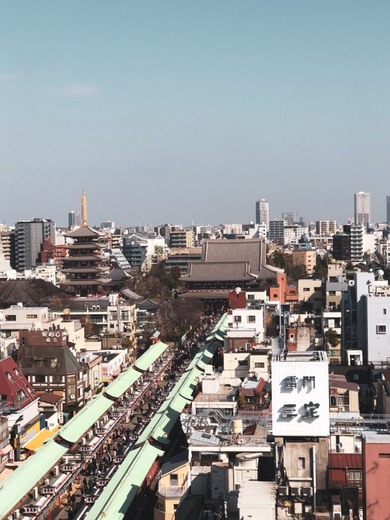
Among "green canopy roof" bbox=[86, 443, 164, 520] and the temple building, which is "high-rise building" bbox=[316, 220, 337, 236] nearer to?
the temple building

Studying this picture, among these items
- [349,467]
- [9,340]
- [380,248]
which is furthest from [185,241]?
[349,467]

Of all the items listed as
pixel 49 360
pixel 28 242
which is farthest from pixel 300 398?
pixel 28 242

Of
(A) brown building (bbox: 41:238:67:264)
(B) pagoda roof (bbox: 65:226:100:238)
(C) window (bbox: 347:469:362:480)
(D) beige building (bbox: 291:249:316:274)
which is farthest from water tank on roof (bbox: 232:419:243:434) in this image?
(A) brown building (bbox: 41:238:67:264)

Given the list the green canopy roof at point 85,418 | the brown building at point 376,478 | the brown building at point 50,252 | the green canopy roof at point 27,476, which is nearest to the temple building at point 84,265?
the brown building at point 50,252

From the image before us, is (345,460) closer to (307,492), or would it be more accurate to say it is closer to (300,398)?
(307,492)

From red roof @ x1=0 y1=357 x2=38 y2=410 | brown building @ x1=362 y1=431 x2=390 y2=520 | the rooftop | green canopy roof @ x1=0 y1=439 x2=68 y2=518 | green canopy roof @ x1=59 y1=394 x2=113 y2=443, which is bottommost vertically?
green canopy roof @ x1=0 y1=439 x2=68 y2=518

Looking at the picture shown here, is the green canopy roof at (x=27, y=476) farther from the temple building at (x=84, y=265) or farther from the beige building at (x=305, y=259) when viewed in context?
the beige building at (x=305, y=259)

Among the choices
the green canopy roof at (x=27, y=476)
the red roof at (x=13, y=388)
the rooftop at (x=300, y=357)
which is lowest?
the green canopy roof at (x=27, y=476)
